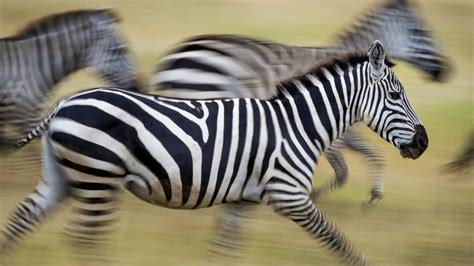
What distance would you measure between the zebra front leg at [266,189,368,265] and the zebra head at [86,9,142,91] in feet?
9.93

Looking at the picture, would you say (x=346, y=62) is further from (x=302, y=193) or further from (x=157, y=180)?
(x=157, y=180)

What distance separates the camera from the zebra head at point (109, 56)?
7.81 m

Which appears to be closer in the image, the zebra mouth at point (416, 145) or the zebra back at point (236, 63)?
the zebra mouth at point (416, 145)

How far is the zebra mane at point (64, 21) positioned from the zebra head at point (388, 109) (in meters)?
3.17

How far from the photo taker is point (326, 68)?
5367mm

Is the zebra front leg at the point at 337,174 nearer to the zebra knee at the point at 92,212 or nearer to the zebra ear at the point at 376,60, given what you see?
the zebra ear at the point at 376,60

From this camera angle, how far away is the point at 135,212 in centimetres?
672

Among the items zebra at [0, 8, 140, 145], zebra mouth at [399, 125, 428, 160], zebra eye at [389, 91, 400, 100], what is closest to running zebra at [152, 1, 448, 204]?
zebra eye at [389, 91, 400, 100]

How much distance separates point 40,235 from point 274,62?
7.13ft

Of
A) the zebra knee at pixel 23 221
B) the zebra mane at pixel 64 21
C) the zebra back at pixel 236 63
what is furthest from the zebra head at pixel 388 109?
the zebra mane at pixel 64 21

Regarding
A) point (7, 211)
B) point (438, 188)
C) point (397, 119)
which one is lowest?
point (7, 211)

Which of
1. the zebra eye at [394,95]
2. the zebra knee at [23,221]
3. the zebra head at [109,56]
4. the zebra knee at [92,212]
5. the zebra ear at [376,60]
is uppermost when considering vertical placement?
the zebra ear at [376,60]

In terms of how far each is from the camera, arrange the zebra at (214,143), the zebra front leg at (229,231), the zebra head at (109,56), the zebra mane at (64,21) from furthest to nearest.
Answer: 1. the zebra head at (109,56)
2. the zebra mane at (64,21)
3. the zebra front leg at (229,231)
4. the zebra at (214,143)

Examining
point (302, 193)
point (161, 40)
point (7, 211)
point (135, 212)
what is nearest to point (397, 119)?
point (302, 193)
